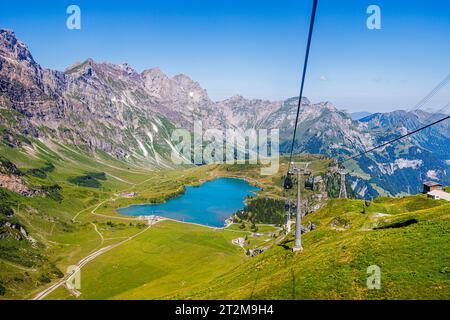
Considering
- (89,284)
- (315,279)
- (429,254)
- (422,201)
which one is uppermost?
(429,254)

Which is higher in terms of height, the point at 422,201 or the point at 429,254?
the point at 429,254

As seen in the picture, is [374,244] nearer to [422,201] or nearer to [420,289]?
[420,289]

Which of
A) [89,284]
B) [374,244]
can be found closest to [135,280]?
[89,284]

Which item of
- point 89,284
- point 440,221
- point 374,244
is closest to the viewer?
point 374,244

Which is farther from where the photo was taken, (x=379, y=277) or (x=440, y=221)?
(x=440, y=221)

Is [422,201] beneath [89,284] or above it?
above
